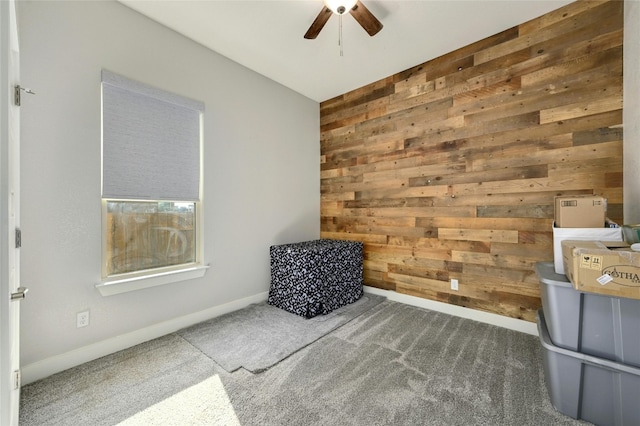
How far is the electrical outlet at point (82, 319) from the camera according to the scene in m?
1.90

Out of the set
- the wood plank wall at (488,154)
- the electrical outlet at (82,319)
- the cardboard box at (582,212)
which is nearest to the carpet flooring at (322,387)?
the electrical outlet at (82,319)

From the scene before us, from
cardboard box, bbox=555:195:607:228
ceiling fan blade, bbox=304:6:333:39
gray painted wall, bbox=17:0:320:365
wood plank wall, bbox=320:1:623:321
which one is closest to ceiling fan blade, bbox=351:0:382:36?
ceiling fan blade, bbox=304:6:333:39

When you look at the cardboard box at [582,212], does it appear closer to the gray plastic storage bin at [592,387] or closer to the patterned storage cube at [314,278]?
the gray plastic storage bin at [592,387]

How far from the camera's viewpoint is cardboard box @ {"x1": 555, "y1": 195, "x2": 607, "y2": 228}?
61.9 inches

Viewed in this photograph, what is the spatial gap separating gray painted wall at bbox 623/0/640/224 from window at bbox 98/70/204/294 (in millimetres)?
3365

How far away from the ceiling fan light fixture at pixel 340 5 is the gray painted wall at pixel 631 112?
1.86 m

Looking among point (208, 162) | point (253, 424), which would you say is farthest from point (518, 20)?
point (253, 424)

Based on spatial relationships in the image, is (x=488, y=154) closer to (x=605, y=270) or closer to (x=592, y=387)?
(x=605, y=270)

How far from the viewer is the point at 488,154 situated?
8.29 feet

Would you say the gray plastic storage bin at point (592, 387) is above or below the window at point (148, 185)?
below

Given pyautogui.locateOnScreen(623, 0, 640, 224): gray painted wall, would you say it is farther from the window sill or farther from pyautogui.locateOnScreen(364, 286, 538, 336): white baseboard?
the window sill

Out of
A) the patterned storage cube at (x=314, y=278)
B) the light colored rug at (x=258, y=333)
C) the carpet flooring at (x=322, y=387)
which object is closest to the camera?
the carpet flooring at (x=322, y=387)

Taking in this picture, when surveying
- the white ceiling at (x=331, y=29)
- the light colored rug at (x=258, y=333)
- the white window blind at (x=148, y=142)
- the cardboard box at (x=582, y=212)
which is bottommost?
the light colored rug at (x=258, y=333)

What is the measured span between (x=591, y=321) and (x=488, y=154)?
1.64 m
